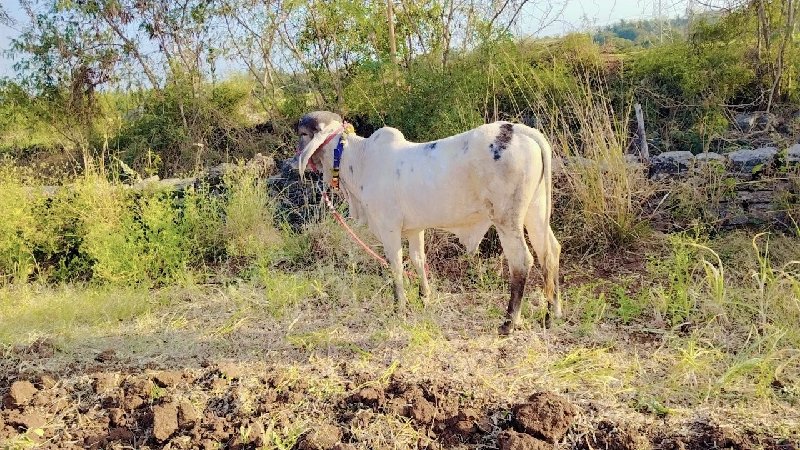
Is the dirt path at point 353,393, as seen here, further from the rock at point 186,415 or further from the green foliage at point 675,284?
the green foliage at point 675,284

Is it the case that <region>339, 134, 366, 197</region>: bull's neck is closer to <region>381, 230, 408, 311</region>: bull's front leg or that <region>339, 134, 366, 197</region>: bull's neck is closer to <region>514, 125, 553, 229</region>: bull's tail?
<region>381, 230, 408, 311</region>: bull's front leg

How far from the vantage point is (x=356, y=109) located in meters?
8.27

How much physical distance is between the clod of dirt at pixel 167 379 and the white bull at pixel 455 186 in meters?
1.42

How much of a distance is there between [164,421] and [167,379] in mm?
416

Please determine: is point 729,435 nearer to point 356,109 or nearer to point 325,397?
point 325,397

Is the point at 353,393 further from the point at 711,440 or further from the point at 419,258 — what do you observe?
the point at 419,258

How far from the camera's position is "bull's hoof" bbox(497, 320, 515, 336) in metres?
3.73

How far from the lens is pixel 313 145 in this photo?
4.09 meters

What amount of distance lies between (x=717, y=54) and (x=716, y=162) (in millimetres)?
2333

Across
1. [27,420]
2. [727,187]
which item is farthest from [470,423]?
[727,187]

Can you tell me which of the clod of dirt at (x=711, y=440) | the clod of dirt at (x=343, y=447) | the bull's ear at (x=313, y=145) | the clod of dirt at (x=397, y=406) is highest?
the bull's ear at (x=313, y=145)

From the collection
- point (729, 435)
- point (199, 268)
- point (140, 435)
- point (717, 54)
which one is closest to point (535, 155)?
point (729, 435)

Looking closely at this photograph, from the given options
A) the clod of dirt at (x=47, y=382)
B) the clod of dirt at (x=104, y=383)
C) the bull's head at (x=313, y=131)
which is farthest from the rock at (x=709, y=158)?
the clod of dirt at (x=47, y=382)

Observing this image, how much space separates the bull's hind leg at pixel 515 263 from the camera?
3.64 metres
